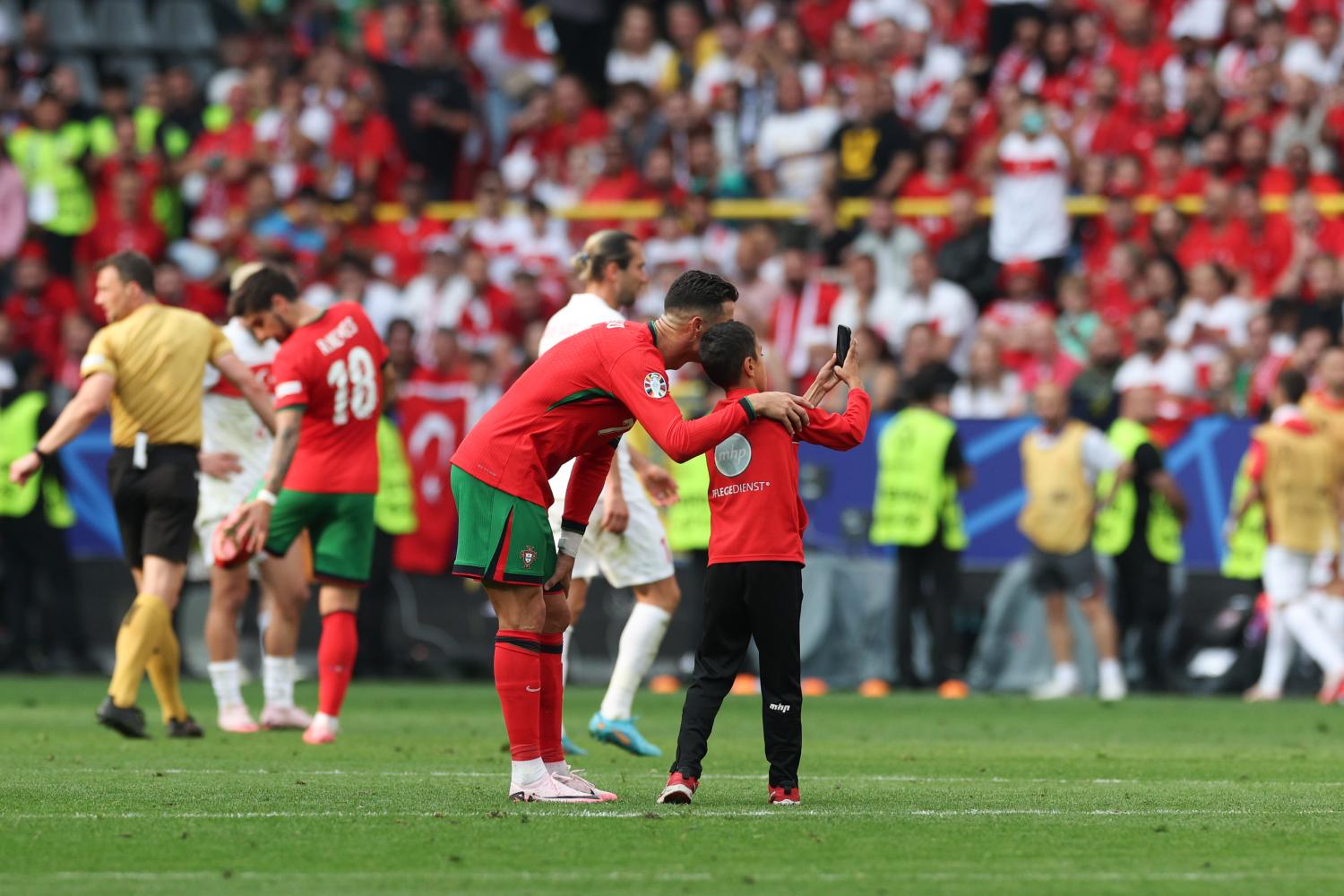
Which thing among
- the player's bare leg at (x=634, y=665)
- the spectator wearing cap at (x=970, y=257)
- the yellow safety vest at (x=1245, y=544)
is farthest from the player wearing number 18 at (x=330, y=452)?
the spectator wearing cap at (x=970, y=257)

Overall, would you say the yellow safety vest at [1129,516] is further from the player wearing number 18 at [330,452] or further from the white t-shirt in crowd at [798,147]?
the player wearing number 18 at [330,452]

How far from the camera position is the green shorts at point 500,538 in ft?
26.2

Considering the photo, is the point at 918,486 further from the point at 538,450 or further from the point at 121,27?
the point at 121,27

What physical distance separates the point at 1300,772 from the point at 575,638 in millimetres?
8879

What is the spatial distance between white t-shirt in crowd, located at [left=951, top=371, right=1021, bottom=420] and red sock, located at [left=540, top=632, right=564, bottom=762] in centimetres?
1008

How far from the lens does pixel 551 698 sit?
8.49 meters

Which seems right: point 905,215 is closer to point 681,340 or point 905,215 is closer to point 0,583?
point 0,583

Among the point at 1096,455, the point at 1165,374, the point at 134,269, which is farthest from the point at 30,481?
the point at 1165,374

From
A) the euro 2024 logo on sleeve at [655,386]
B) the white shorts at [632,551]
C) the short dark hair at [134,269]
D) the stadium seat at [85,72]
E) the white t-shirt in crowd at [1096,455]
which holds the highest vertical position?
the stadium seat at [85,72]

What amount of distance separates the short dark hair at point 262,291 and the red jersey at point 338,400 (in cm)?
27

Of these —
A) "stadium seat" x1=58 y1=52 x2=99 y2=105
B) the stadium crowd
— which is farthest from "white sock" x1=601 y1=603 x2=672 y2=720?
"stadium seat" x1=58 y1=52 x2=99 y2=105

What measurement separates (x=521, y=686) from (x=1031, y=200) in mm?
12928

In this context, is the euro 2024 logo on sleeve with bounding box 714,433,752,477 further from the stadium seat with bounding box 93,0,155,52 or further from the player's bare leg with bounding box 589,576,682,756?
the stadium seat with bounding box 93,0,155,52

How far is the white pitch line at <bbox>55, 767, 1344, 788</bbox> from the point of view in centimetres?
936
